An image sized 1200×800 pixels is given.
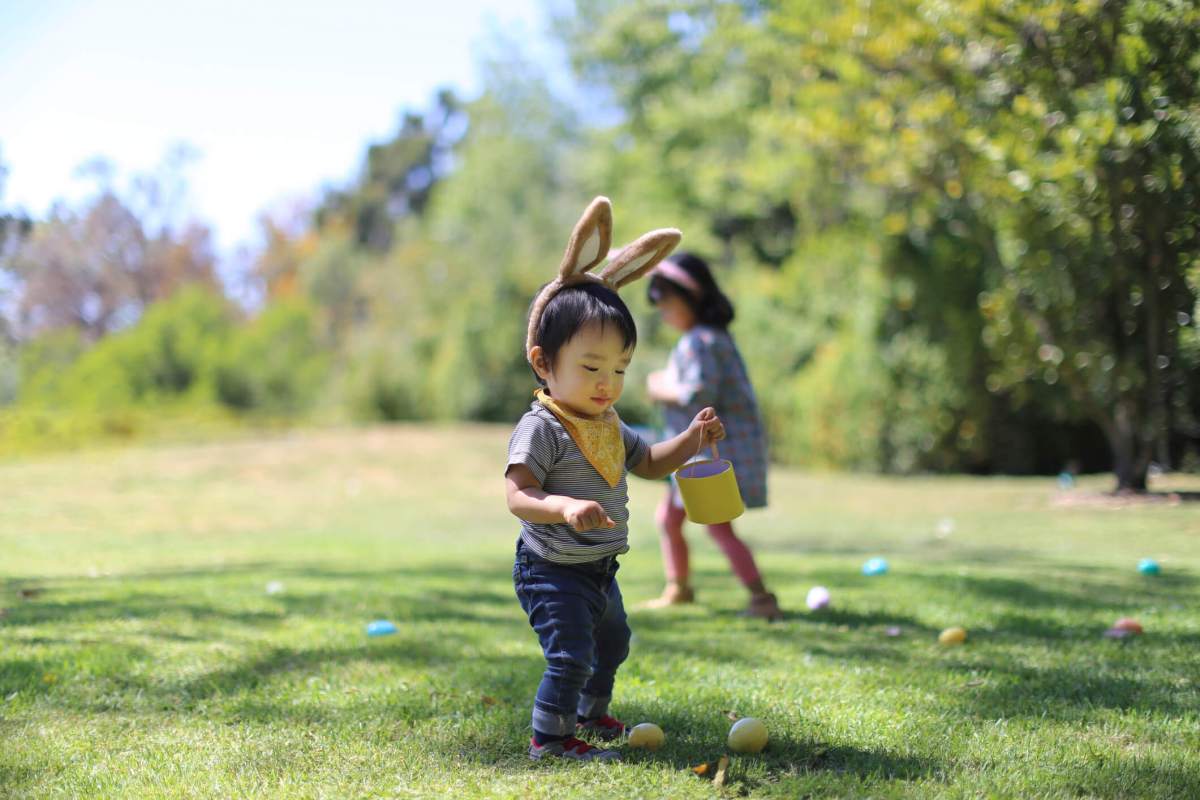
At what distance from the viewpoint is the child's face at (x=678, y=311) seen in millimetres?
5250

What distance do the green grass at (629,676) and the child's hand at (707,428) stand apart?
0.87 metres

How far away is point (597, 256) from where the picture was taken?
3.31 meters

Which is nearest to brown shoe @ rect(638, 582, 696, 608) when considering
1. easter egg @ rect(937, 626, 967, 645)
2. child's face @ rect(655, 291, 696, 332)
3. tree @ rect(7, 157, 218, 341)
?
child's face @ rect(655, 291, 696, 332)

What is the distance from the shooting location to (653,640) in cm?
471

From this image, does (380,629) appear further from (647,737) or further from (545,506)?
(545,506)

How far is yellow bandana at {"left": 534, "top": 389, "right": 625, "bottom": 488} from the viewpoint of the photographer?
3203mm

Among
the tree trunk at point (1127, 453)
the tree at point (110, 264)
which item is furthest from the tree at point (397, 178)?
the tree trunk at point (1127, 453)

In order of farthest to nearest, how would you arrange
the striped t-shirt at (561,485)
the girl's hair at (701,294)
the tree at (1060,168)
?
the tree at (1060,168), the girl's hair at (701,294), the striped t-shirt at (561,485)

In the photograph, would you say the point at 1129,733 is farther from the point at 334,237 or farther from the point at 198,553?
the point at 334,237

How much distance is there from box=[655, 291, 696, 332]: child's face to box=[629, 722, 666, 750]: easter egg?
2437mm

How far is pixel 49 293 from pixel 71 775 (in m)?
28.6

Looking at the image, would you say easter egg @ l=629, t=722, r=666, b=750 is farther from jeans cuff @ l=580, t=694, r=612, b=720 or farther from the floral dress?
the floral dress

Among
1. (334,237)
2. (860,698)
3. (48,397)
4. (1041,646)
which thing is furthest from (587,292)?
(334,237)

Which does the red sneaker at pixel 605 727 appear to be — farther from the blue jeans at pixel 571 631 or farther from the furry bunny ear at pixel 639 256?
the furry bunny ear at pixel 639 256
